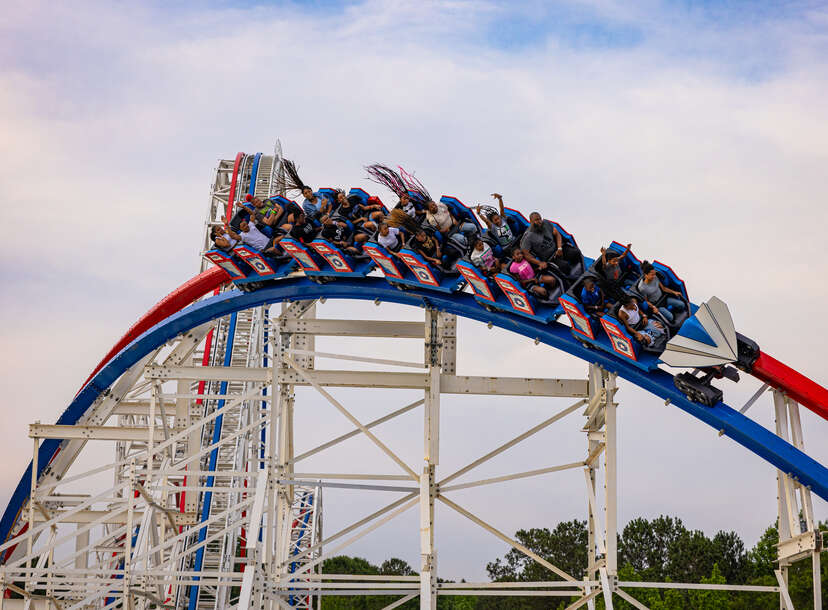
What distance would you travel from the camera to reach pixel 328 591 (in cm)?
981

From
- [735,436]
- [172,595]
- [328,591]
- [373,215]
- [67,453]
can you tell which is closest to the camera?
[735,436]

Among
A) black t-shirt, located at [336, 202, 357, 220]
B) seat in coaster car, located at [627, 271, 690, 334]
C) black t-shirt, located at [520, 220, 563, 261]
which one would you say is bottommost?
seat in coaster car, located at [627, 271, 690, 334]

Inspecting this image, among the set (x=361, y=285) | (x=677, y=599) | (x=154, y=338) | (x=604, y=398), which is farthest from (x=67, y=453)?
(x=677, y=599)

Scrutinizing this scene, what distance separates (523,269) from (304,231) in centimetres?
235

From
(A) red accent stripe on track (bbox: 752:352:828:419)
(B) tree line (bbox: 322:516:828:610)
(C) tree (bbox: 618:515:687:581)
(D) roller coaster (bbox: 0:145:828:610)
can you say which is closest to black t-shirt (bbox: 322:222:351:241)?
(D) roller coaster (bbox: 0:145:828:610)

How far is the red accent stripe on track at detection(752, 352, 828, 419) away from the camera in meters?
9.09

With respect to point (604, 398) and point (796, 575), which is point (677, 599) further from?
point (604, 398)

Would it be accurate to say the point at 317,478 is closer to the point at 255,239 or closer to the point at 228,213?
the point at 255,239

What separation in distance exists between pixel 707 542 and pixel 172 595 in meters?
23.5

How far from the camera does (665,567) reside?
114 ft

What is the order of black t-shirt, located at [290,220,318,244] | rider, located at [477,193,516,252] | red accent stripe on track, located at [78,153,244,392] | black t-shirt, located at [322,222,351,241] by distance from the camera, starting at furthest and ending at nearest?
1. red accent stripe on track, located at [78,153,244,392]
2. black t-shirt, located at [290,220,318,244]
3. black t-shirt, located at [322,222,351,241]
4. rider, located at [477,193,516,252]

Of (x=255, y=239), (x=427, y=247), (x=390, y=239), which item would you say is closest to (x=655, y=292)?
(x=427, y=247)

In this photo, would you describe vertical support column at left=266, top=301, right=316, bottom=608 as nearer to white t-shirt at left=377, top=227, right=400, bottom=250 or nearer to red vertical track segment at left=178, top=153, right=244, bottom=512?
white t-shirt at left=377, top=227, right=400, bottom=250

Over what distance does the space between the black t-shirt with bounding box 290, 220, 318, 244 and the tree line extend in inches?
781
